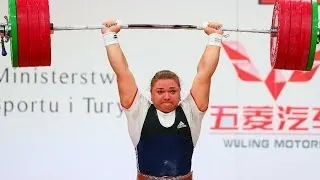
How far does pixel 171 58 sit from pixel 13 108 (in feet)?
3.97

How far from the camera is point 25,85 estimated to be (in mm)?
5379

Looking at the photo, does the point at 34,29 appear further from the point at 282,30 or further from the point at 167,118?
the point at 282,30

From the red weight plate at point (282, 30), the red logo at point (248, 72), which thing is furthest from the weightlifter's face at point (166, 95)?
the red logo at point (248, 72)

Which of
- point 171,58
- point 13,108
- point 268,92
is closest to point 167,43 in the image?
point 171,58

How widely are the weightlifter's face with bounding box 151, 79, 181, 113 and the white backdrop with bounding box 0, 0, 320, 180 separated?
1442 millimetres

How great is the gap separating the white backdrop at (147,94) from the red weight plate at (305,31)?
1437 mm

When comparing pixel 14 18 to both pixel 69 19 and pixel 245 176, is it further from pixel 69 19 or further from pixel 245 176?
pixel 245 176

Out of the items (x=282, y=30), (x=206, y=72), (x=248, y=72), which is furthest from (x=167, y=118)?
(x=248, y=72)

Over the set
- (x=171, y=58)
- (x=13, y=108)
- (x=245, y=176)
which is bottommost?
(x=245, y=176)

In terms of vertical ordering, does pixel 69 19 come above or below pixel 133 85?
above

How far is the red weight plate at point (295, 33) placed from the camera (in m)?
3.86

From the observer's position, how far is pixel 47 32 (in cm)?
385

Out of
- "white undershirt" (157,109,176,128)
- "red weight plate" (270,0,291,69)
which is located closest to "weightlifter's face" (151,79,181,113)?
"white undershirt" (157,109,176,128)

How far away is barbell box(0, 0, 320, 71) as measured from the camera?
3811 millimetres
